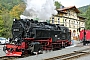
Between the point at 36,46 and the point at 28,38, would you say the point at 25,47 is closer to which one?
the point at 28,38

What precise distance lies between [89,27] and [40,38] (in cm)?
5491

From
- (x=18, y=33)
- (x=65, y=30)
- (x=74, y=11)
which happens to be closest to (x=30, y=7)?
(x=65, y=30)

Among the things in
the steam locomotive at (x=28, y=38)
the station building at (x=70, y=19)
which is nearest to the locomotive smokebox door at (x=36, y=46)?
the steam locomotive at (x=28, y=38)

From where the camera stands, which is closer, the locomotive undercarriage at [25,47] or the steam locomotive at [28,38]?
the locomotive undercarriage at [25,47]

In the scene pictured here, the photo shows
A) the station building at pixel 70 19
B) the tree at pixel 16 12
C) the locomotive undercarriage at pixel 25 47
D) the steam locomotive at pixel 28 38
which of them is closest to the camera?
the locomotive undercarriage at pixel 25 47

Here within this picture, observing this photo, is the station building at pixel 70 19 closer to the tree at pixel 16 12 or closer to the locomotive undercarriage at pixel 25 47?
the tree at pixel 16 12

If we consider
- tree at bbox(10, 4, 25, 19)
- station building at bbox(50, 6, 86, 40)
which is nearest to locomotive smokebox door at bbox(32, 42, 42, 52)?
station building at bbox(50, 6, 86, 40)

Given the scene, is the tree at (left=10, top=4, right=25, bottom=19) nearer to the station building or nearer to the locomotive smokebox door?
the station building

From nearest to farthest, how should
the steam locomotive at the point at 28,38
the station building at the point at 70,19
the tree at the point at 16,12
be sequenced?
the steam locomotive at the point at 28,38 → the station building at the point at 70,19 → the tree at the point at 16,12

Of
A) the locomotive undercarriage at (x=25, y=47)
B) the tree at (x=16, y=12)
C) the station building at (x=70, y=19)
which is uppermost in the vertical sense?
the tree at (x=16, y=12)

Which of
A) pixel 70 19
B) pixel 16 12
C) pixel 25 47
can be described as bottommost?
pixel 25 47

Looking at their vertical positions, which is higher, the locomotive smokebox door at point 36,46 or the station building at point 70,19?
the station building at point 70,19

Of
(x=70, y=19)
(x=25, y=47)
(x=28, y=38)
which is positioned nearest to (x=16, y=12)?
(x=70, y=19)

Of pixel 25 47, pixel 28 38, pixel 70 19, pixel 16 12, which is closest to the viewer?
pixel 25 47
